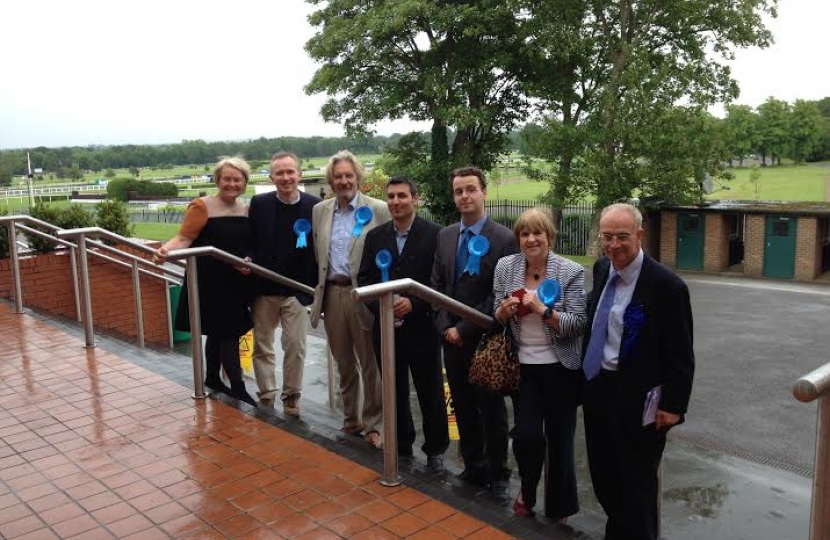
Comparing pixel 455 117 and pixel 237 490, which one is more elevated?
pixel 455 117

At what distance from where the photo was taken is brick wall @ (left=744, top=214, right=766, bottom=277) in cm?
2448

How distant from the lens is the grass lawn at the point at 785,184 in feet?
169

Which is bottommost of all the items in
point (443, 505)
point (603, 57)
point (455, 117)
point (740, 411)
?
point (740, 411)

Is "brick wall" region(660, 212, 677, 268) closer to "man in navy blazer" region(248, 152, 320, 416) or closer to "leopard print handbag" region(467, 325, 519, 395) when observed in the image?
"man in navy blazer" region(248, 152, 320, 416)

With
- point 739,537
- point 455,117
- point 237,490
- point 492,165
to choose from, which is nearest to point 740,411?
point 739,537

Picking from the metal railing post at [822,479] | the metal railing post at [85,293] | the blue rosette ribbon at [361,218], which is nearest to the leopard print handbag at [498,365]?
the blue rosette ribbon at [361,218]

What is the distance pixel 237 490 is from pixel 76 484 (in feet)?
2.77

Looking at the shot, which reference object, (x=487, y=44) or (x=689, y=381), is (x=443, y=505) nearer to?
(x=689, y=381)

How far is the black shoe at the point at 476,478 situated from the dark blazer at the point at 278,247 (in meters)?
1.63

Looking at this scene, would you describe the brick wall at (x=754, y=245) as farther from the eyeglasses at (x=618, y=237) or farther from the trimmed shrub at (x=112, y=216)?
the eyeglasses at (x=618, y=237)

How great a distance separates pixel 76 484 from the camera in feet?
12.0

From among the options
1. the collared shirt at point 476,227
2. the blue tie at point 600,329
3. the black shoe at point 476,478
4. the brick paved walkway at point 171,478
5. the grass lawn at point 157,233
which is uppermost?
the collared shirt at point 476,227

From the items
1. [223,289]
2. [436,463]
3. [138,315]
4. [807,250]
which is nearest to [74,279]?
[138,315]

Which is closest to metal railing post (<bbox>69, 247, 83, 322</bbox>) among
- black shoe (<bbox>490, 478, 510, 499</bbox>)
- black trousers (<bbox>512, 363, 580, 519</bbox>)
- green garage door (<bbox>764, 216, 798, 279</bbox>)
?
black shoe (<bbox>490, 478, 510, 499</bbox>)
